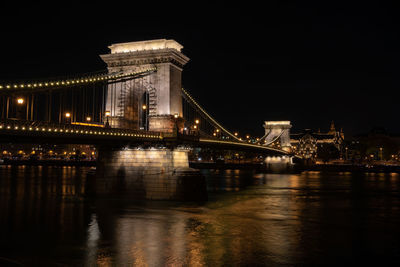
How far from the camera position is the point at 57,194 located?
146 feet

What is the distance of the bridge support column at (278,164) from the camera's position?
100125mm

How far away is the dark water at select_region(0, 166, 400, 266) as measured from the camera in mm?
18250

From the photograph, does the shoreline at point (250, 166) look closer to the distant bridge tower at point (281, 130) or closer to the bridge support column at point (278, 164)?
the bridge support column at point (278, 164)

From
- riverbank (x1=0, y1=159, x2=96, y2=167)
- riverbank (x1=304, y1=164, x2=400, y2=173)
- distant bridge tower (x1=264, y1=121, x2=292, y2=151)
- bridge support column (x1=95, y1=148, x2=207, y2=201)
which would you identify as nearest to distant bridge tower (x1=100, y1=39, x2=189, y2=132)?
bridge support column (x1=95, y1=148, x2=207, y2=201)

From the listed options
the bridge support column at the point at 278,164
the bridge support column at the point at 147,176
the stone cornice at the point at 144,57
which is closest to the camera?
the bridge support column at the point at 147,176

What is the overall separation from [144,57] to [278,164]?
69.3 m

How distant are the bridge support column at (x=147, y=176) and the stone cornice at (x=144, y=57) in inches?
344

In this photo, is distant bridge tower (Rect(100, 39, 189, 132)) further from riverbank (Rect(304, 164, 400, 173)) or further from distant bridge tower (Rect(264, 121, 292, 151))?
riverbank (Rect(304, 164, 400, 173))

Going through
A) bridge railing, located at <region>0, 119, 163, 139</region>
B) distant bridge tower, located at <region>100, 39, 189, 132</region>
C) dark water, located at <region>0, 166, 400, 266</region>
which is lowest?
dark water, located at <region>0, 166, 400, 266</region>

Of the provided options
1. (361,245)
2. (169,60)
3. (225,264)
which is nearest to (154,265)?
(225,264)

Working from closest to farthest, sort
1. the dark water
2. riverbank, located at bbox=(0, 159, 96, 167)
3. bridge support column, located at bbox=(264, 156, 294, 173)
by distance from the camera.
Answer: the dark water, bridge support column, located at bbox=(264, 156, 294, 173), riverbank, located at bbox=(0, 159, 96, 167)

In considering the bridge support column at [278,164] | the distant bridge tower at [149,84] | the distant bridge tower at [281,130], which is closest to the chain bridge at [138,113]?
the distant bridge tower at [149,84]

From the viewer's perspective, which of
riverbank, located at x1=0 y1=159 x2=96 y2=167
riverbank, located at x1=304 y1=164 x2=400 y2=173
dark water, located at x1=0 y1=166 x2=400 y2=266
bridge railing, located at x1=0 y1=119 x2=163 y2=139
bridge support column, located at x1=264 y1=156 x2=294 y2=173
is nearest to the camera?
dark water, located at x1=0 y1=166 x2=400 y2=266

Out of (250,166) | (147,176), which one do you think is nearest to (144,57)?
(147,176)
